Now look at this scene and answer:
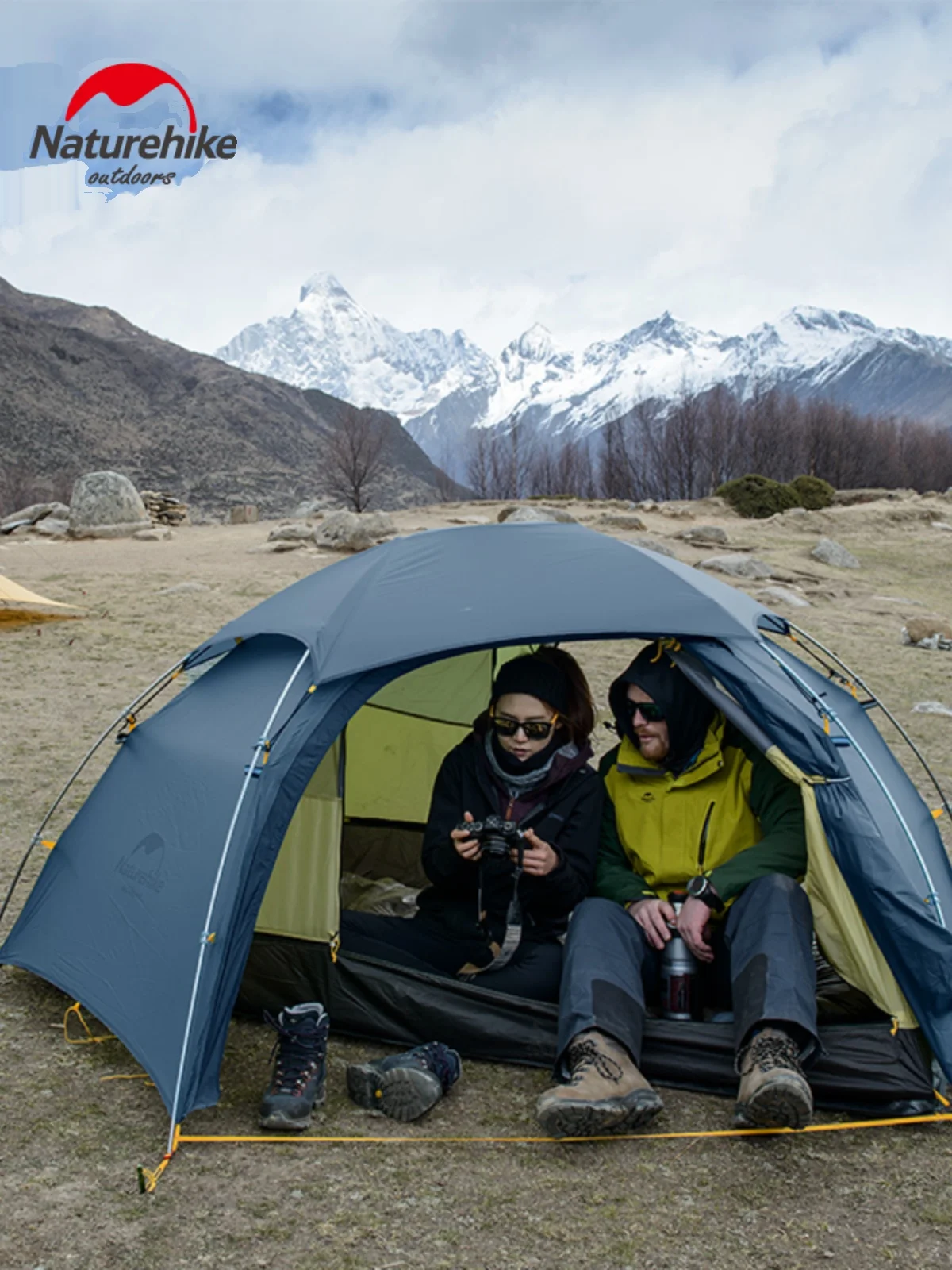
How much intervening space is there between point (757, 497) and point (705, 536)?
31.8 feet

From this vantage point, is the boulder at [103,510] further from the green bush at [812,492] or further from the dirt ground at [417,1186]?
the dirt ground at [417,1186]

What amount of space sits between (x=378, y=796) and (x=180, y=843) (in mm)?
2236

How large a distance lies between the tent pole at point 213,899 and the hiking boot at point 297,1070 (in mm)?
262

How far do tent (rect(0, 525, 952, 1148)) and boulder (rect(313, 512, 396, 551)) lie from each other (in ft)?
49.4

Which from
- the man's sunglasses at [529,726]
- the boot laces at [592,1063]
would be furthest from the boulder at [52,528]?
the boot laces at [592,1063]

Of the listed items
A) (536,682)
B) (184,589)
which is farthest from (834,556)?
(536,682)

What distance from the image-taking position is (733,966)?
3.47 meters

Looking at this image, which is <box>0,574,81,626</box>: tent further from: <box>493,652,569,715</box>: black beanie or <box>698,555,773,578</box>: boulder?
<box>698,555,773,578</box>: boulder

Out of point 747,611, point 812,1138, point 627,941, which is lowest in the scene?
point 812,1138

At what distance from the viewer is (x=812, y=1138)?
10.7 ft

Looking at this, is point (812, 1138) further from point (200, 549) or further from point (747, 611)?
point (200, 549)

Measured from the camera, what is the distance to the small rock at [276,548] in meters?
19.7

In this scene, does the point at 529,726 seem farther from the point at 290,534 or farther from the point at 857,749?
the point at 290,534

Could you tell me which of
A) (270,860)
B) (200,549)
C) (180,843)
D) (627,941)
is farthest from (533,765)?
(200,549)
